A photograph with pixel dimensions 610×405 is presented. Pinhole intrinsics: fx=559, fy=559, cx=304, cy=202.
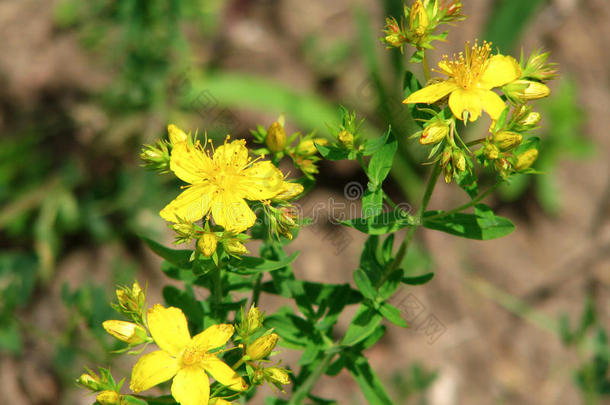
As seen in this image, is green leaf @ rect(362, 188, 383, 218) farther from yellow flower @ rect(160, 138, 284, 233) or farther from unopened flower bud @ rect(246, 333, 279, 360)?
unopened flower bud @ rect(246, 333, 279, 360)

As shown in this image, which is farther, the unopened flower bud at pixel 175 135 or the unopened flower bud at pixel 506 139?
the unopened flower bud at pixel 175 135

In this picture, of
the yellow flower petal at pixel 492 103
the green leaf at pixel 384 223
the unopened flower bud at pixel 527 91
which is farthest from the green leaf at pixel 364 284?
the unopened flower bud at pixel 527 91

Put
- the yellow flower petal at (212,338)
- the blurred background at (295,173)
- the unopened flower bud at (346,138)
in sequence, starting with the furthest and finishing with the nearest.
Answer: the blurred background at (295,173), the unopened flower bud at (346,138), the yellow flower petal at (212,338)

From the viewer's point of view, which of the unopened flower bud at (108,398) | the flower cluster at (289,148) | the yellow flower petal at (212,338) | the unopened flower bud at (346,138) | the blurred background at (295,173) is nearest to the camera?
the unopened flower bud at (108,398)

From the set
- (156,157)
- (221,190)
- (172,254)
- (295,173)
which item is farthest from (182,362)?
(295,173)

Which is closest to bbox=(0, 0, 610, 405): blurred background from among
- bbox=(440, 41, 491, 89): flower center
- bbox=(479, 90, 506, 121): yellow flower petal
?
bbox=(440, 41, 491, 89): flower center

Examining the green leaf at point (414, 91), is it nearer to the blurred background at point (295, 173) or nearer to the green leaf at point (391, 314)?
the green leaf at point (391, 314)

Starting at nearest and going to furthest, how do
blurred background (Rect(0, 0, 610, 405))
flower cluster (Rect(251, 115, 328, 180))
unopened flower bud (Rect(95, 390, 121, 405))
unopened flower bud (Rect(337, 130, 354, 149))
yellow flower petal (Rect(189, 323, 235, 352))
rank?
unopened flower bud (Rect(95, 390, 121, 405)) → yellow flower petal (Rect(189, 323, 235, 352)) → unopened flower bud (Rect(337, 130, 354, 149)) → flower cluster (Rect(251, 115, 328, 180)) → blurred background (Rect(0, 0, 610, 405))
